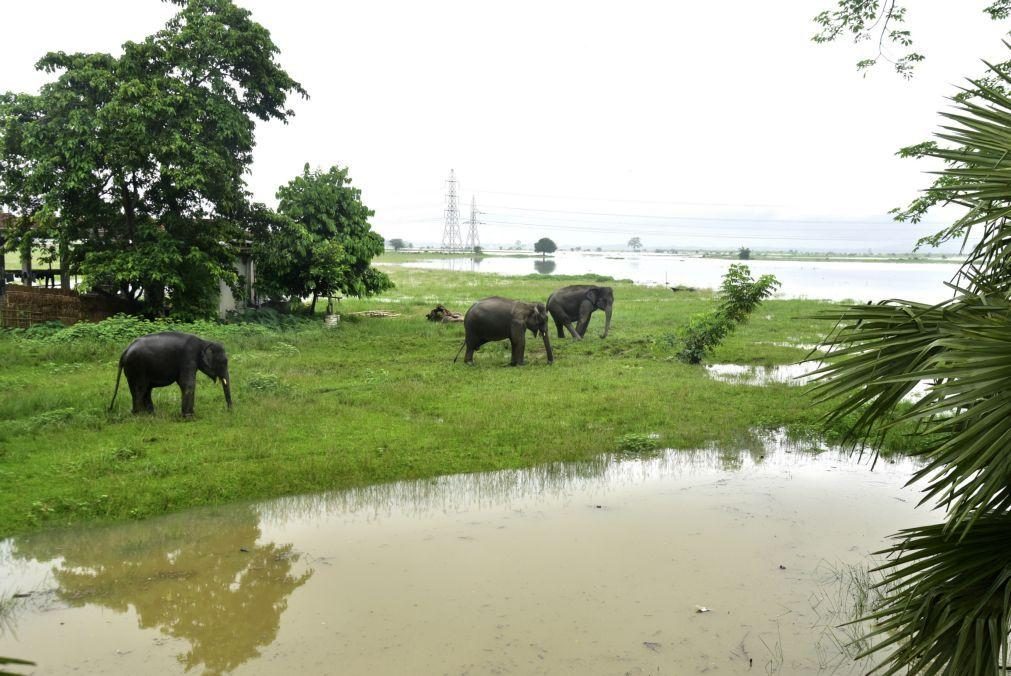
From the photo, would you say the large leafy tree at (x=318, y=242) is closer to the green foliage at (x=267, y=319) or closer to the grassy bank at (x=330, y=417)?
the green foliage at (x=267, y=319)

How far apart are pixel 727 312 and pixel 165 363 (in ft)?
35.8

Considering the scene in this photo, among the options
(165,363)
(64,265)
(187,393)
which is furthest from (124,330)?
(187,393)

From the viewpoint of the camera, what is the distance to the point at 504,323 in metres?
15.3

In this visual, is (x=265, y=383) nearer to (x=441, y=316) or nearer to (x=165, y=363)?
(x=165, y=363)

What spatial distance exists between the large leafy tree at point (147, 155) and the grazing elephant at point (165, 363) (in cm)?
832

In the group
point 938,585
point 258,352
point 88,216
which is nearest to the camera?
point 938,585

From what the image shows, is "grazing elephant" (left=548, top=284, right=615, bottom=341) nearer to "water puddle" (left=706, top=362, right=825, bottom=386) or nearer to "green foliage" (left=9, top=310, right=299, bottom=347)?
"water puddle" (left=706, top=362, right=825, bottom=386)

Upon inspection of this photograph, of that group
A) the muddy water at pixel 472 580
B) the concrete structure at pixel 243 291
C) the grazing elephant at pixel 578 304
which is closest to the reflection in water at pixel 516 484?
the muddy water at pixel 472 580

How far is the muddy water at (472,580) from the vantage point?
16.1ft

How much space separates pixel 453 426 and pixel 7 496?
5.29m

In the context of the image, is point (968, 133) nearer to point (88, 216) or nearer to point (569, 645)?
point (569, 645)

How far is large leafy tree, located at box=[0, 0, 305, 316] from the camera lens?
17.5 metres

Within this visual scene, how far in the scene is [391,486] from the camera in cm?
816

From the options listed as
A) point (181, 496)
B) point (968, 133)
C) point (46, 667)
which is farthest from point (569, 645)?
point (181, 496)
